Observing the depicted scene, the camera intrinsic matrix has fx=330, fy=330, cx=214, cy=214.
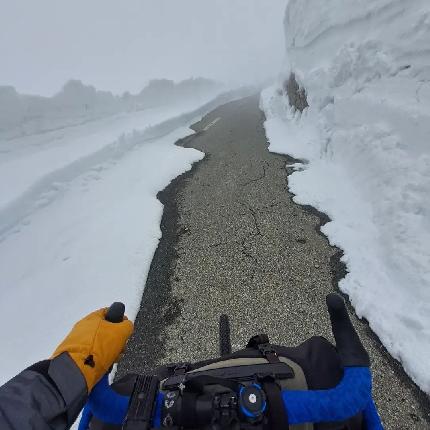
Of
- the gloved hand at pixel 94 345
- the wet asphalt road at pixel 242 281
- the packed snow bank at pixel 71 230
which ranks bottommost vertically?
the wet asphalt road at pixel 242 281

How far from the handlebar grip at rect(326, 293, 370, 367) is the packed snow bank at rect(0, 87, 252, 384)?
3.26m

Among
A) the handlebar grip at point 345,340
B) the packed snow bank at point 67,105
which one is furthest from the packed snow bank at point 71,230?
the handlebar grip at point 345,340

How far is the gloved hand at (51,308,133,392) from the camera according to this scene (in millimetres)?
1469

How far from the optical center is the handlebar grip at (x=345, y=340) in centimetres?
153

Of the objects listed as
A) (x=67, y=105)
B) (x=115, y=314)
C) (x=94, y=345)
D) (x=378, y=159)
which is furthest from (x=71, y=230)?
(x=67, y=105)

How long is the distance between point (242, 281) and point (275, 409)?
3.29 m

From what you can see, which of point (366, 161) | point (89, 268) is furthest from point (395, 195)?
point (89, 268)

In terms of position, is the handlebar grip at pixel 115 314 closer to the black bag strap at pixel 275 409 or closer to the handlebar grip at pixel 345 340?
the black bag strap at pixel 275 409

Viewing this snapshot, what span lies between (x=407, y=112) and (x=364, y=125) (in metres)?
1.17

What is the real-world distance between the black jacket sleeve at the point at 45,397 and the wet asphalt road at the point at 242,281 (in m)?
2.41

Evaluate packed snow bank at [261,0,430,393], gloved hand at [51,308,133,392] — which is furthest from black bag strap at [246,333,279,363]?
packed snow bank at [261,0,430,393]

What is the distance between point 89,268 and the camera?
5.30 metres

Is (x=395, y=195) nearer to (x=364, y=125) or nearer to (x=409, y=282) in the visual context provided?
(x=409, y=282)

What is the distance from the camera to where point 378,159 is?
5.96m
